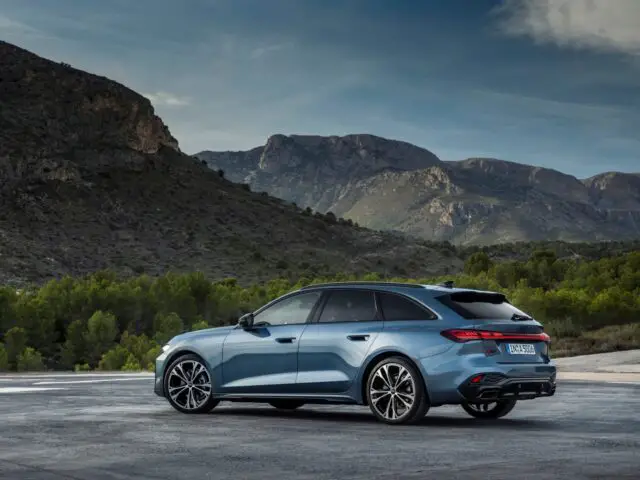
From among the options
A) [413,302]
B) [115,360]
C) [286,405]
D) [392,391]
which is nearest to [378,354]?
[392,391]

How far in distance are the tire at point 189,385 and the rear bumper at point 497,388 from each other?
11.8ft

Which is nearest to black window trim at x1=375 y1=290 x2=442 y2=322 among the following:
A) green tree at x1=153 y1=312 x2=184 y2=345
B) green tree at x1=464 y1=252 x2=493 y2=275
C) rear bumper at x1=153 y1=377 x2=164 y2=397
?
rear bumper at x1=153 y1=377 x2=164 y2=397

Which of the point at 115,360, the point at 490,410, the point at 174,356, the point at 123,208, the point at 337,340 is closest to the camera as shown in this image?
the point at 337,340

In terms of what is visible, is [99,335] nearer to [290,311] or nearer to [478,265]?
[478,265]

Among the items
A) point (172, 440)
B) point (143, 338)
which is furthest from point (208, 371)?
point (143, 338)

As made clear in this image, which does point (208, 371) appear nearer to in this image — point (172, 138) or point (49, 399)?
point (49, 399)

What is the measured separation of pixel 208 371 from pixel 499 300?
377cm

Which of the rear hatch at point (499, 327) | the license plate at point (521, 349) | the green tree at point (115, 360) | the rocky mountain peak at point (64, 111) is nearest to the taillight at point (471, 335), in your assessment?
the rear hatch at point (499, 327)

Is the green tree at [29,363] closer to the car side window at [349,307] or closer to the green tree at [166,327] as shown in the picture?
the green tree at [166,327]

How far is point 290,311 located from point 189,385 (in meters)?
1.76

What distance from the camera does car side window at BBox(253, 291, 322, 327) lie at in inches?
563

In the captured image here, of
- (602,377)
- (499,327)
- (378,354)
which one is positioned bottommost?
(602,377)

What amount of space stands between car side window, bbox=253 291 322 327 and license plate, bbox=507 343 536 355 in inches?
98.0

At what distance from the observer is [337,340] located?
1370cm
